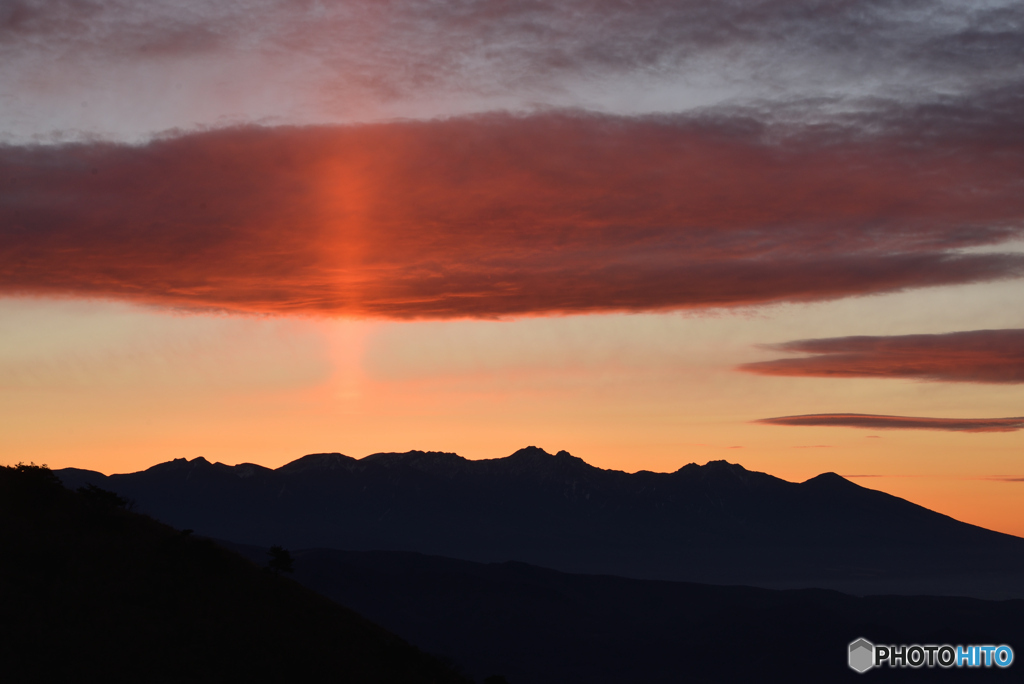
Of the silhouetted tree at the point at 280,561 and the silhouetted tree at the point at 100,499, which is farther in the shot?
the silhouetted tree at the point at 280,561

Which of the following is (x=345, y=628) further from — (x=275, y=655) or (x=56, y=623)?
(x=56, y=623)

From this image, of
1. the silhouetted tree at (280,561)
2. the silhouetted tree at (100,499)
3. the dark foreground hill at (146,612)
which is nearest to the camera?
the dark foreground hill at (146,612)

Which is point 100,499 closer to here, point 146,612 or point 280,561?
point 280,561

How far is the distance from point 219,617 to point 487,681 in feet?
59.0

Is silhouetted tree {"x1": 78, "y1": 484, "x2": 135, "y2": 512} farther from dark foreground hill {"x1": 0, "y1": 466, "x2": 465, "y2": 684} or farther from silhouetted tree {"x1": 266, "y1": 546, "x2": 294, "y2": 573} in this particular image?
silhouetted tree {"x1": 266, "y1": 546, "x2": 294, "y2": 573}

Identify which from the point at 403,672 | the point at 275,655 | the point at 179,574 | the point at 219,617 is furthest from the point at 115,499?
the point at 403,672

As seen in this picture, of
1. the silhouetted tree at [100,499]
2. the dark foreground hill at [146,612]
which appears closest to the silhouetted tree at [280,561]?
the dark foreground hill at [146,612]

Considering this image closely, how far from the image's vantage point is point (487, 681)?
59438mm

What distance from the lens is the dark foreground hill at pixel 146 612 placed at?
43.5 meters

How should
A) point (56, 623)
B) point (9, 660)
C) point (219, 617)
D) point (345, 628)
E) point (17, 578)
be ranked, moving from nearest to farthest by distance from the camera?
point (9, 660) → point (56, 623) → point (17, 578) → point (219, 617) → point (345, 628)

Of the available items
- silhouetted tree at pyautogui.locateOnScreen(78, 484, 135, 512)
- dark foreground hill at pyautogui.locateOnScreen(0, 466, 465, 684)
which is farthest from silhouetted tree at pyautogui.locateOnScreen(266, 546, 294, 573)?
silhouetted tree at pyautogui.locateOnScreen(78, 484, 135, 512)

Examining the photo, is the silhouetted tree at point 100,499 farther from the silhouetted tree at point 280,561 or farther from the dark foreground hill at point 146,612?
the silhouetted tree at point 280,561

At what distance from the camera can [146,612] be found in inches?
1908

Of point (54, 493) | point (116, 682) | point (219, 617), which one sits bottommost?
point (116, 682)
